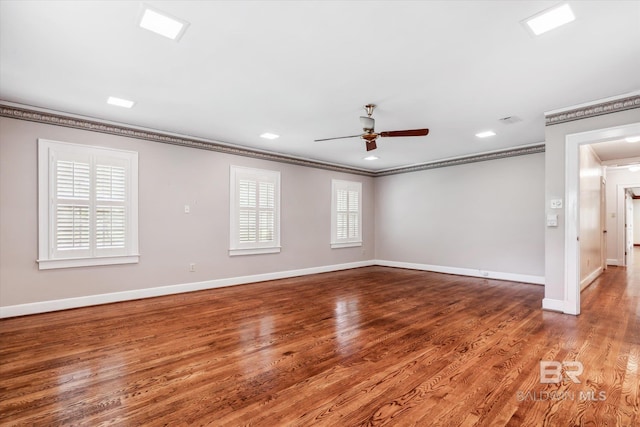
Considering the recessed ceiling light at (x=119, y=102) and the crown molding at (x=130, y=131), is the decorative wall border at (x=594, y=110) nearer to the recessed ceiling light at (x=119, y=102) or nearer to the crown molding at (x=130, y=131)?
the crown molding at (x=130, y=131)

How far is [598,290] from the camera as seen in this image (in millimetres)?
5383

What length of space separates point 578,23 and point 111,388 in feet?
14.1

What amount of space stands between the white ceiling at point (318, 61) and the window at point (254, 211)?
1670 millimetres

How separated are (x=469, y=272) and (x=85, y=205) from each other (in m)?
7.11

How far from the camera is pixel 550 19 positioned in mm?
2264

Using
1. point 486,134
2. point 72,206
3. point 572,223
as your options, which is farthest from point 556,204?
point 72,206

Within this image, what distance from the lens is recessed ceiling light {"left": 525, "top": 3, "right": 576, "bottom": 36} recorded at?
216 centimetres

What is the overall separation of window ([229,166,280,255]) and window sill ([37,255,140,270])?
1.67 m

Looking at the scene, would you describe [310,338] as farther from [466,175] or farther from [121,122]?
[466,175]

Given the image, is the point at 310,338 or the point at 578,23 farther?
the point at 310,338

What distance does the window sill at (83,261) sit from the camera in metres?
4.16

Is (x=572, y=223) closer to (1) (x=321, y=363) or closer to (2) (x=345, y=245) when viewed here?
(1) (x=321, y=363)

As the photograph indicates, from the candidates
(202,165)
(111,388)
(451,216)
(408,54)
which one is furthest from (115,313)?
(451,216)

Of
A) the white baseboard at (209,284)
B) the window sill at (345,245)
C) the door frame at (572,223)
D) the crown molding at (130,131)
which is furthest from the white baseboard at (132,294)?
the door frame at (572,223)
